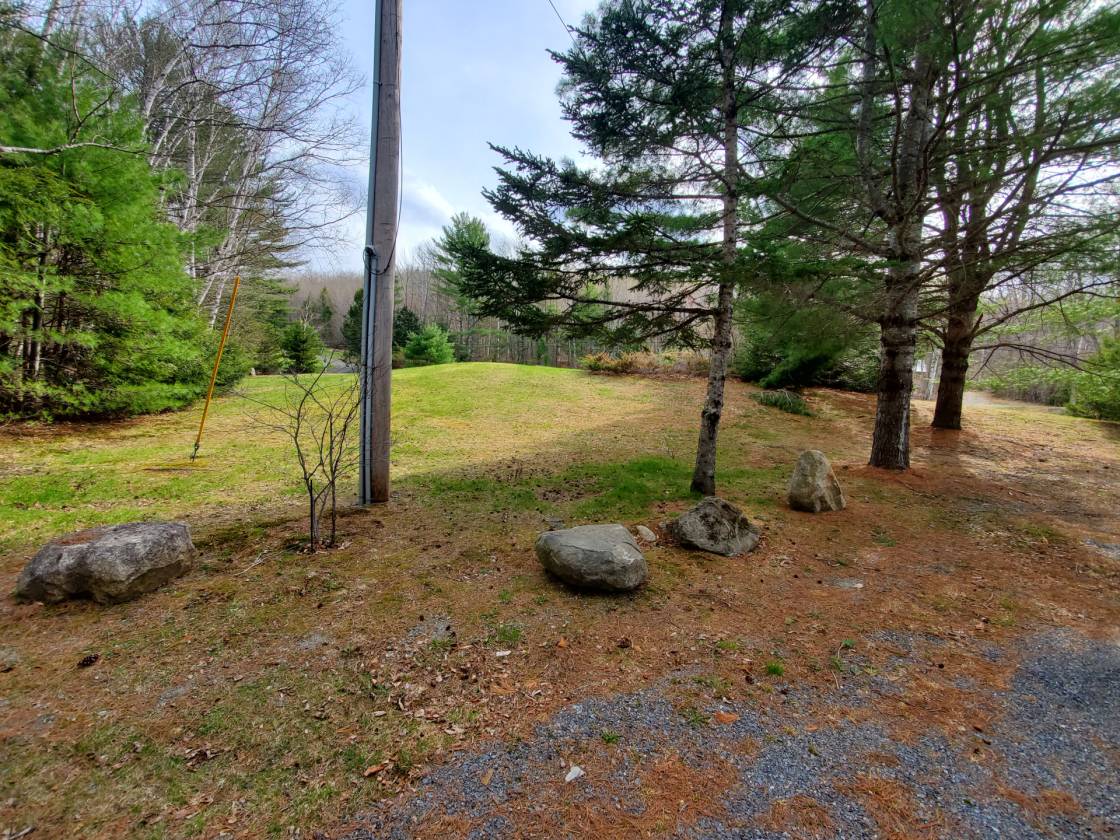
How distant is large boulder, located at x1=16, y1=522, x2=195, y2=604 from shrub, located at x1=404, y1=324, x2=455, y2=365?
1854 cm

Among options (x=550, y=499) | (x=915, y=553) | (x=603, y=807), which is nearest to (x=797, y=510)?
(x=915, y=553)

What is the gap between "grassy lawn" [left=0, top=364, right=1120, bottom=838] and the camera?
5.48 feet

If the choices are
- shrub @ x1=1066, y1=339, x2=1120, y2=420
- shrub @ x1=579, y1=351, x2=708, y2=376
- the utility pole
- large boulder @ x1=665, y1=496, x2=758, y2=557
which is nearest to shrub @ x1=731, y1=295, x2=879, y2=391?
large boulder @ x1=665, y1=496, x2=758, y2=557

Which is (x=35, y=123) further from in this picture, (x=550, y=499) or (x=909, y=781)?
(x=909, y=781)

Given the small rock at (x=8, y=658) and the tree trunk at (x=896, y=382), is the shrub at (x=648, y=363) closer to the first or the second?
the tree trunk at (x=896, y=382)

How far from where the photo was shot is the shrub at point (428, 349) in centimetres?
2084

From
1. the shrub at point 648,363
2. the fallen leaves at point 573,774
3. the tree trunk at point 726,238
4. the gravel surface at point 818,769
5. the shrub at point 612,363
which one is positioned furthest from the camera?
the shrub at point 612,363

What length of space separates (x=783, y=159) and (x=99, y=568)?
699cm

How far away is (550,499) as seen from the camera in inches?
198

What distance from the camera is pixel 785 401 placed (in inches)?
445

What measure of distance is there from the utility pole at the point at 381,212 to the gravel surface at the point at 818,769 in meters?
3.38

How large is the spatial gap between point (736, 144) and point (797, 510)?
387cm

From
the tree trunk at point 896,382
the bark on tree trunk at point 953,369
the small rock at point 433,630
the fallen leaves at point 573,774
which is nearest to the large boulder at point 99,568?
the small rock at point 433,630

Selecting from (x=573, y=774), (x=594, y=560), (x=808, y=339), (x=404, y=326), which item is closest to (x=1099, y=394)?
(x=808, y=339)
